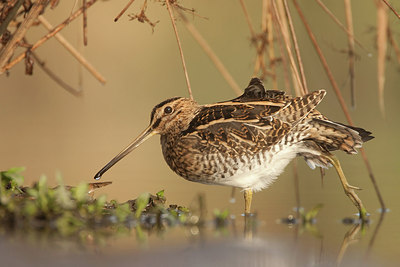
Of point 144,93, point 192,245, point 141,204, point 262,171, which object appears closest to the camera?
point 192,245

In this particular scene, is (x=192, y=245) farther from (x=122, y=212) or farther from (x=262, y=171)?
(x=262, y=171)

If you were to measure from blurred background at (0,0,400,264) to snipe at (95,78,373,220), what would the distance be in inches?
31.2

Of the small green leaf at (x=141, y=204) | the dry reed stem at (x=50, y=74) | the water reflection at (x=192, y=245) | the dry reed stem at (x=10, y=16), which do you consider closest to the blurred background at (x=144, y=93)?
the dry reed stem at (x=50, y=74)

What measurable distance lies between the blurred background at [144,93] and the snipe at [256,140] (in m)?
0.79

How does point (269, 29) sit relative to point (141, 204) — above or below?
above

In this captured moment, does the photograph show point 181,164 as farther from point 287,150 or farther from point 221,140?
point 287,150

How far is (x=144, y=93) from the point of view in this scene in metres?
12.9

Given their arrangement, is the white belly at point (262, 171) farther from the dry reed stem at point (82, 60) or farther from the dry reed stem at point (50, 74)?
the dry reed stem at point (50, 74)

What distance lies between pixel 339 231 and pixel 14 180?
2160 millimetres

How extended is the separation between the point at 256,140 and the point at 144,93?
7.57 m

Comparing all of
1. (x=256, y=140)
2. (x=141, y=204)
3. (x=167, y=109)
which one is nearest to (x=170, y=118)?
(x=167, y=109)

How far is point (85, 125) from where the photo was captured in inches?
429

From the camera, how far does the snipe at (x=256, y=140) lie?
215 inches

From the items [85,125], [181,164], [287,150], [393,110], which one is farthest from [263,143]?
[393,110]
